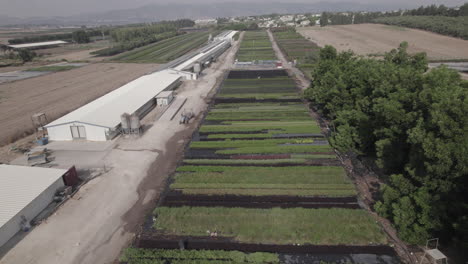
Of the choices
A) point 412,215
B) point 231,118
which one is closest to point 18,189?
point 231,118

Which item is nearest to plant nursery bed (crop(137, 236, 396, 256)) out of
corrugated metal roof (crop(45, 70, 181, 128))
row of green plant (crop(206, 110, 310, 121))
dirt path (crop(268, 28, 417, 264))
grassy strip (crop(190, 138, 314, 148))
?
dirt path (crop(268, 28, 417, 264))

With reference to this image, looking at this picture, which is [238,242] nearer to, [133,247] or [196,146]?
[133,247]

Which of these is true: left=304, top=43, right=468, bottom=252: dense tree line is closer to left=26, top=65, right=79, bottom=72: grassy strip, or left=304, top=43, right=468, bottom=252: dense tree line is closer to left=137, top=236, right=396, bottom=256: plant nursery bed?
left=137, top=236, right=396, bottom=256: plant nursery bed

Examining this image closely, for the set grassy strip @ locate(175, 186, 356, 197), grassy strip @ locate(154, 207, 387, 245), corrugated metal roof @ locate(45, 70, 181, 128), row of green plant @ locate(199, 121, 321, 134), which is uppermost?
corrugated metal roof @ locate(45, 70, 181, 128)

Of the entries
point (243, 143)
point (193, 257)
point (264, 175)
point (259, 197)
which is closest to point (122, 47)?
point (243, 143)

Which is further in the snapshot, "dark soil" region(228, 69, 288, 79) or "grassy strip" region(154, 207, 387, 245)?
"dark soil" region(228, 69, 288, 79)

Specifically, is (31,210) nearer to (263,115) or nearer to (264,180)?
(264,180)
